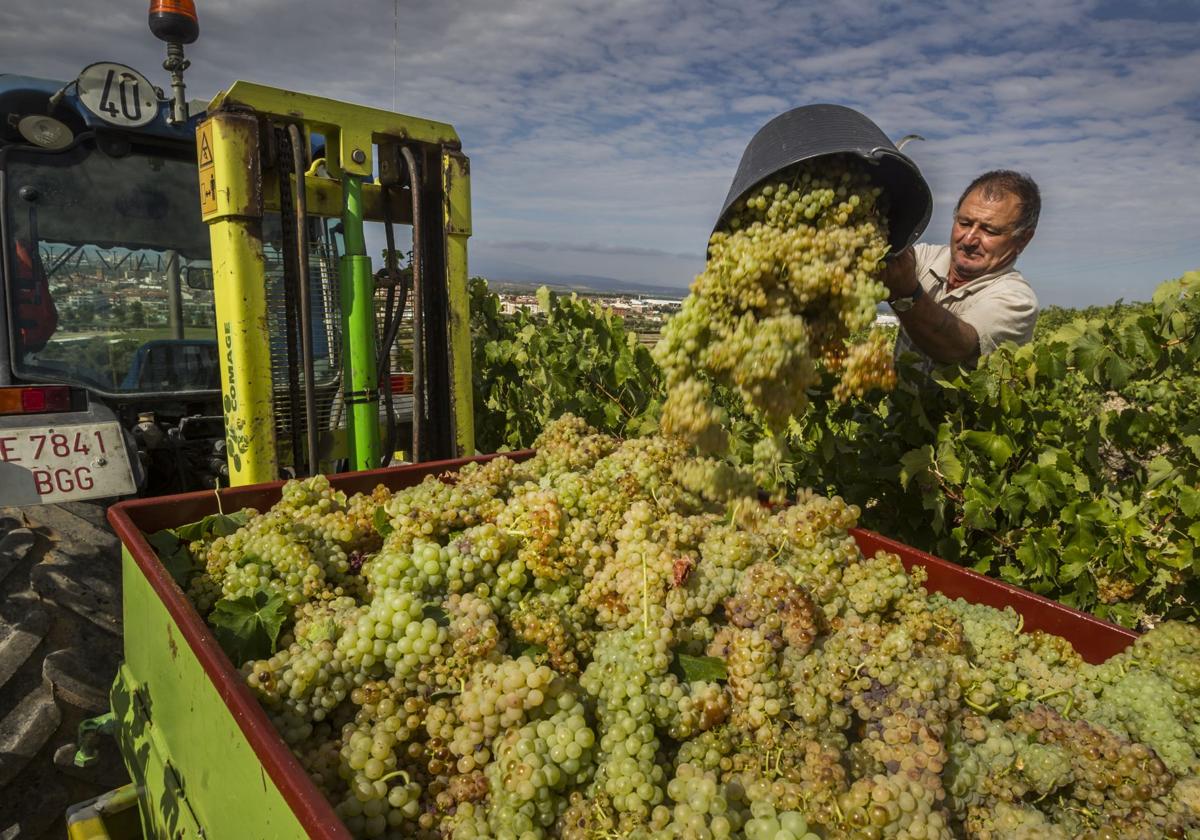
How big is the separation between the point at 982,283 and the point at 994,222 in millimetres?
250

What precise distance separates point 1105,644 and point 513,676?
1.44 metres

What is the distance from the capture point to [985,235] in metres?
2.96

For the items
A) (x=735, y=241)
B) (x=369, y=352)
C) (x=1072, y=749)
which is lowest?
(x=1072, y=749)

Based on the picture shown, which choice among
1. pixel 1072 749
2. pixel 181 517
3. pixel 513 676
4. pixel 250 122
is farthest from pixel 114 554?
pixel 1072 749

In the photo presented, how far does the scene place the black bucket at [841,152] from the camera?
1.84 m

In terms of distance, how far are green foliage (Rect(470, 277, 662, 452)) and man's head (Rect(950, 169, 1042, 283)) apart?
1.72 metres

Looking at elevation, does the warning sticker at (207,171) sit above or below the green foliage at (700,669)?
above

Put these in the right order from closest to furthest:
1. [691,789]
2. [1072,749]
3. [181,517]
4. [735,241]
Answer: [691,789], [1072,749], [735,241], [181,517]

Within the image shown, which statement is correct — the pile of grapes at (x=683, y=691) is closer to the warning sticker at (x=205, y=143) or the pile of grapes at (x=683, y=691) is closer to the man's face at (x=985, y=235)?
the warning sticker at (x=205, y=143)

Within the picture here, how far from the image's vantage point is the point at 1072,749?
1464 mm

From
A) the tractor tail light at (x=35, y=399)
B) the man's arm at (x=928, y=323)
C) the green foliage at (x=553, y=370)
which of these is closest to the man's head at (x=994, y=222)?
the man's arm at (x=928, y=323)

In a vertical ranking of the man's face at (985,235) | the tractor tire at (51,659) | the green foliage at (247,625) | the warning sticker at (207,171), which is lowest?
the tractor tire at (51,659)

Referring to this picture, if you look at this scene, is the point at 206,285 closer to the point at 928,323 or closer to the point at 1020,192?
the point at 928,323

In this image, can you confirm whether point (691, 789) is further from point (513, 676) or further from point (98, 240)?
point (98, 240)
